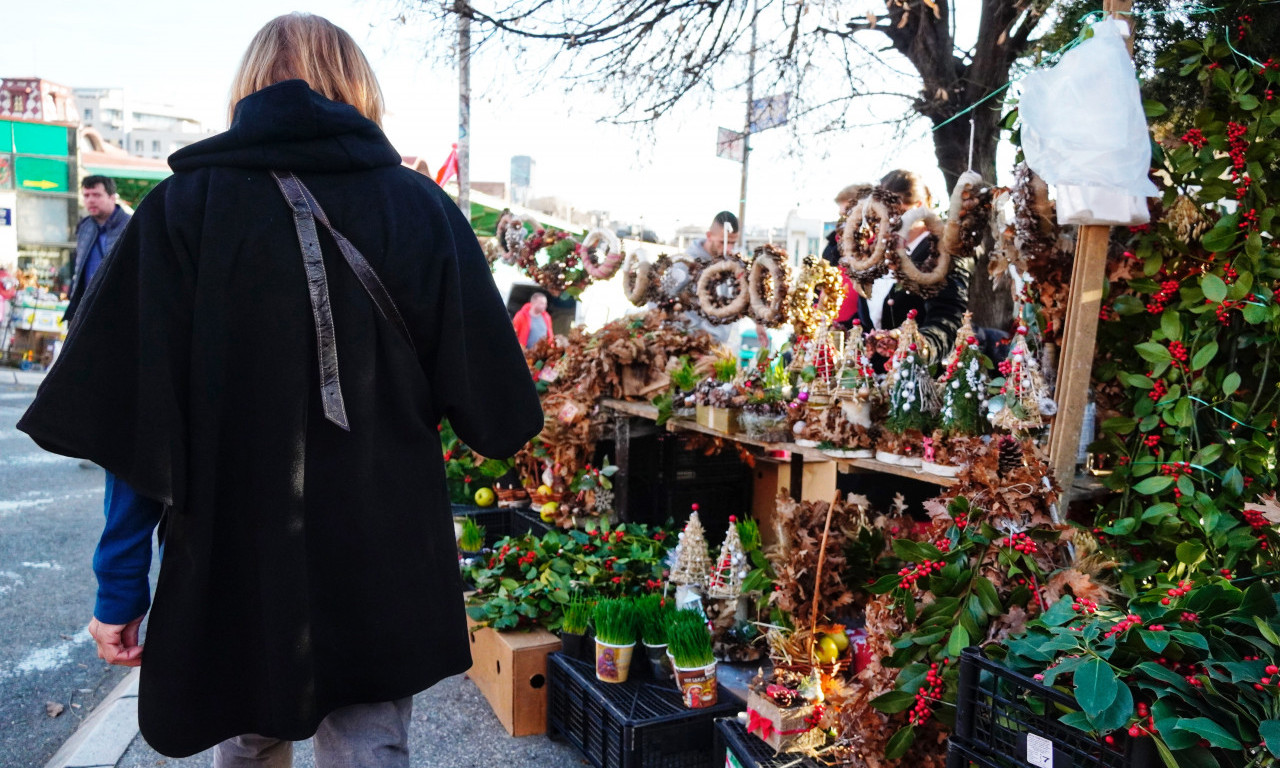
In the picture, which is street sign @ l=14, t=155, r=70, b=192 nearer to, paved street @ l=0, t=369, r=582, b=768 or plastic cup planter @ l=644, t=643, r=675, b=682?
paved street @ l=0, t=369, r=582, b=768

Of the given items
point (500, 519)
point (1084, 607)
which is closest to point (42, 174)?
point (500, 519)

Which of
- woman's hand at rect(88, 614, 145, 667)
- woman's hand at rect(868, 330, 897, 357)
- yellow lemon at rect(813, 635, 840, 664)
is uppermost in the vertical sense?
woman's hand at rect(868, 330, 897, 357)

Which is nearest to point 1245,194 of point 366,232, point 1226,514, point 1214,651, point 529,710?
point 1226,514

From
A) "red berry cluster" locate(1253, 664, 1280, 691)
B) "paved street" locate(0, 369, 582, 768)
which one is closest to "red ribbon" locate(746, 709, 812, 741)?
"paved street" locate(0, 369, 582, 768)

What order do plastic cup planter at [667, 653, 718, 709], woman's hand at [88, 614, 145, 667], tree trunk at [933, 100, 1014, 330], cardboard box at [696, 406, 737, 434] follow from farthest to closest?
tree trunk at [933, 100, 1014, 330], cardboard box at [696, 406, 737, 434], plastic cup planter at [667, 653, 718, 709], woman's hand at [88, 614, 145, 667]

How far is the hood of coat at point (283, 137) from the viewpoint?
1346 millimetres

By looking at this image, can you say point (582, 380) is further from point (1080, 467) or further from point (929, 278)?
point (1080, 467)

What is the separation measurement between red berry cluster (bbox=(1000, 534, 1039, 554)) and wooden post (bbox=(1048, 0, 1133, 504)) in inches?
18.8

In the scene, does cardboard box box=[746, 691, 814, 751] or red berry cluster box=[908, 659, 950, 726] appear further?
cardboard box box=[746, 691, 814, 751]

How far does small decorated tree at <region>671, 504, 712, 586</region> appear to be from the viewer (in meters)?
3.07

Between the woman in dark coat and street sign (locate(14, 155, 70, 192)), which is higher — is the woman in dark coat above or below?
below

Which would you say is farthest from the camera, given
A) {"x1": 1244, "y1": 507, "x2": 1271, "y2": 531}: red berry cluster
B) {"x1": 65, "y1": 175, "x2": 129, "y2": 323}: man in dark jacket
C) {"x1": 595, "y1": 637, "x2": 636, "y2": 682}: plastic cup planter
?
{"x1": 65, "y1": 175, "x2": 129, "y2": 323}: man in dark jacket

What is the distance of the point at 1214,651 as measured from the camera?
1.34 m

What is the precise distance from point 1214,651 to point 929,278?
5.94 feet
